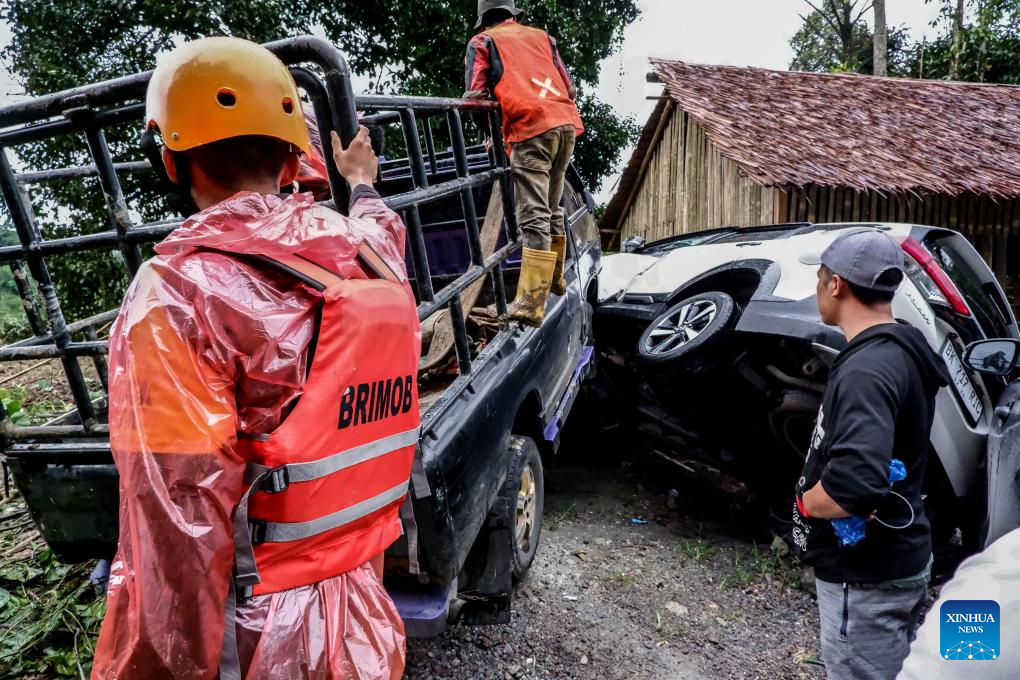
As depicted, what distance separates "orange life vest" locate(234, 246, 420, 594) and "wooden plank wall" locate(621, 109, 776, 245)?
32.3ft

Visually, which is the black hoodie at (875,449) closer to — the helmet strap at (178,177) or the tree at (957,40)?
the helmet strap at (178,177)

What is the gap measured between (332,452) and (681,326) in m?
3.23

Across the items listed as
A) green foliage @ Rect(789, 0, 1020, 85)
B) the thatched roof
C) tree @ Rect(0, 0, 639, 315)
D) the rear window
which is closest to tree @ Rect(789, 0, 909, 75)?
green foliage @ Rect(789, 0, 1020, 85)

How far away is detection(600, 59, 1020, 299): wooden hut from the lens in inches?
352

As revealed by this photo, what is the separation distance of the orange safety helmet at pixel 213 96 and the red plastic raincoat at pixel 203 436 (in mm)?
145

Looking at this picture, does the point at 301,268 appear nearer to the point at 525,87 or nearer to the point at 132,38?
the point at 525,87

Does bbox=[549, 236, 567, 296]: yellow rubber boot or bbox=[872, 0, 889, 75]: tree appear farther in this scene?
bbox=[872, 0, 889, 75]: tree

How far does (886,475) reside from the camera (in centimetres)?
178

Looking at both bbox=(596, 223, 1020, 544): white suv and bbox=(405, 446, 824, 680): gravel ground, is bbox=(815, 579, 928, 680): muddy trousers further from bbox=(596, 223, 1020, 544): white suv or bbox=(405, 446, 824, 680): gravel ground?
bbox=(596, 223, 1020, 544): white suv

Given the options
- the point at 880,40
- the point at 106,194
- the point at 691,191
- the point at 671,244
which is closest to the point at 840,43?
→ the point at 880,40

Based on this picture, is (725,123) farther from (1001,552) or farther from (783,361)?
(1001,552)

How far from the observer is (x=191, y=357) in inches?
42.7

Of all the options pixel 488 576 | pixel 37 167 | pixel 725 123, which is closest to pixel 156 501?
pixel 488 576

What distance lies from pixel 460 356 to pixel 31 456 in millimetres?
1426
